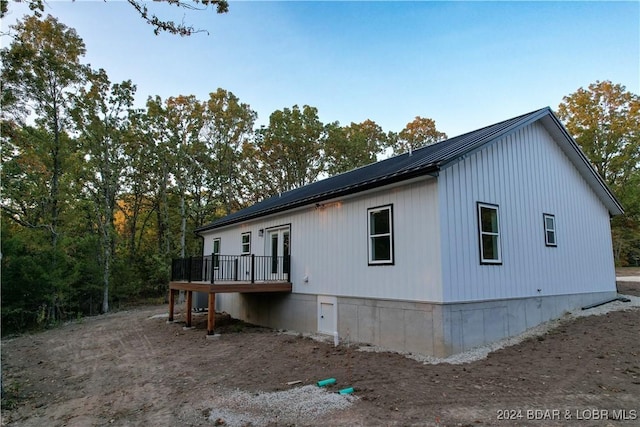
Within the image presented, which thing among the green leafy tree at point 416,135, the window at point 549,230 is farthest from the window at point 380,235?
the green leafy tree at point 416,135

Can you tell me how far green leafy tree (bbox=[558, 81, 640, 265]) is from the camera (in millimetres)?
21222

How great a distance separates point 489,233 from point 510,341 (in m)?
2.34

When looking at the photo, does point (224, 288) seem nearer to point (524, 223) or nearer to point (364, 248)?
point (364, 248)

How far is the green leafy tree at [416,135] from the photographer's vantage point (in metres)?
30.7

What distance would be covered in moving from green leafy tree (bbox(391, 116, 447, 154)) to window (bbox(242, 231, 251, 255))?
64.3 feet

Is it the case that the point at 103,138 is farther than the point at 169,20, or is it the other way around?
the point at 103,138

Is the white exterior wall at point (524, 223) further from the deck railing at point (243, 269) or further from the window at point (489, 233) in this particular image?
the deck railing at point (243, 269)

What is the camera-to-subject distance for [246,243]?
14359mm

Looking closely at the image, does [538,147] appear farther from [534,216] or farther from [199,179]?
[199,179]

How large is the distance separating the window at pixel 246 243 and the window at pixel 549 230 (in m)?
9.76

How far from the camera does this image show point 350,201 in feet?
30.9

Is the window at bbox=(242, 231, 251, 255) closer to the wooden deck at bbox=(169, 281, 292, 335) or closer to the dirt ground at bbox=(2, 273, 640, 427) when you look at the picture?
the wooden deck at bbox=(169, 281, 292, 335)

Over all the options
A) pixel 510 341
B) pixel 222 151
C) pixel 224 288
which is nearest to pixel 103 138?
pixel 222 151

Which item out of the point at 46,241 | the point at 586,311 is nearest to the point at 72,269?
the point at 46,241
